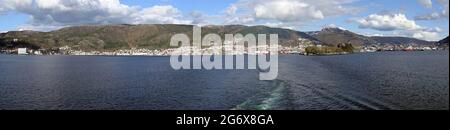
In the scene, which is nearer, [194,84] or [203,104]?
[203,104]

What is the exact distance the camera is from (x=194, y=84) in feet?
213

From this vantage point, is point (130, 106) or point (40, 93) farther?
point (40, 93)

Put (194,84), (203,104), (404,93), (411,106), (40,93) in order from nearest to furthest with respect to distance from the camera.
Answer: (411,106) < (203,104) < (404,93) < (40,93) < (194,84)
